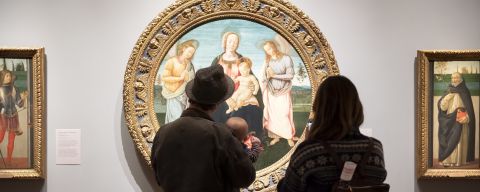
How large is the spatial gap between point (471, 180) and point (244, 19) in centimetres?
181

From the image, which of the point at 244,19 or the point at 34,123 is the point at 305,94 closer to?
the point at 244,19

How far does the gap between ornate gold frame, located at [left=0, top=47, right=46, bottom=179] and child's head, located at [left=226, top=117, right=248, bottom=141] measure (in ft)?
3.82

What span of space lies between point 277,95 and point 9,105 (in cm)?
165

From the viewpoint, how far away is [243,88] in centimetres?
393

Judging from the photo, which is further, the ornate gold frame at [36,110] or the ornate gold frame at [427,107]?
the ornate gold frame at [427,107]

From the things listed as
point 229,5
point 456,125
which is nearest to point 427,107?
point 456,125

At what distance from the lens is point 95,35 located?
398 centimetres

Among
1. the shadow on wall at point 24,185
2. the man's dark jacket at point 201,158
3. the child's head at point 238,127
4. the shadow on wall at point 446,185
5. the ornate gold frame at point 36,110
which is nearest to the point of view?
the man's dark jacket at point 201,158

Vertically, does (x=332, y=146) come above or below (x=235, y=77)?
below

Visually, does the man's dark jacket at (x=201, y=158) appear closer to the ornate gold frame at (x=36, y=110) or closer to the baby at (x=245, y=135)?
the baby at (x=245, y=135)

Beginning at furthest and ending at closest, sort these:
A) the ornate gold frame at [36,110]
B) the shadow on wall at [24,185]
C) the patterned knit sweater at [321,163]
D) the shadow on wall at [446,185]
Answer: the shadow on wall at [446,185] < the shadow on wall at [24,185] < the ornate gold frame at [36,110] < the patterned knit sweater at [321,163]

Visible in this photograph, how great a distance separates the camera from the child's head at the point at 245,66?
3.94m

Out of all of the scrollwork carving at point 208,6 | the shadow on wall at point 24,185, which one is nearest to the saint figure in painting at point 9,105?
the shadow on wall at point 24,185

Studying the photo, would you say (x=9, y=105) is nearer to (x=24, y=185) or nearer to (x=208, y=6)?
(x=24, y=185)
